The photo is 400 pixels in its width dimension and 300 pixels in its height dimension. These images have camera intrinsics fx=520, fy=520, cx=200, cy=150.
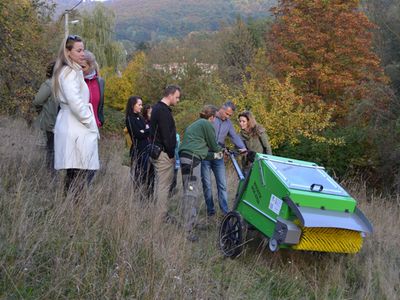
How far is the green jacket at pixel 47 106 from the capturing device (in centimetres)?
623

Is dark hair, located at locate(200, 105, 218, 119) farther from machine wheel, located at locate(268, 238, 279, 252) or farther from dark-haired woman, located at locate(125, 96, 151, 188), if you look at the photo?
machine wheel, located at locate(268, 238, 279, 252)

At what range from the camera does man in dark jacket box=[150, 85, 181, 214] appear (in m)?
6.38

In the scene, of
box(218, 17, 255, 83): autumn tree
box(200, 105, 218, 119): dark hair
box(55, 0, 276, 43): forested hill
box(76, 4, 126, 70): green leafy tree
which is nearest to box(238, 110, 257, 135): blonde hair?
box(200, 105, 218, 119): dark hair

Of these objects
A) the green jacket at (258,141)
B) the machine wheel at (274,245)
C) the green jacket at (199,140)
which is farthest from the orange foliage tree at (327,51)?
the machine wheel at (274,245)

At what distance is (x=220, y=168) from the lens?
25.9 feet

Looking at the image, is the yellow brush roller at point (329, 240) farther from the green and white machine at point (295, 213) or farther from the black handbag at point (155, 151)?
the black handbag at point (155, 151)

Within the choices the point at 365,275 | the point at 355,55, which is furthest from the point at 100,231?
the point at 355,55

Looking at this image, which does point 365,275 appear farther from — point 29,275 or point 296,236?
point 29,275

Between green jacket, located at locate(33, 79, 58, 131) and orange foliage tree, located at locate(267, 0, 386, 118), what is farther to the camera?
orange foliage tree, located at locate(267, 0, 386, 118)

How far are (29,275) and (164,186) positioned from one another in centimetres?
308

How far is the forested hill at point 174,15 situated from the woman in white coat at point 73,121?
9341 centimetres

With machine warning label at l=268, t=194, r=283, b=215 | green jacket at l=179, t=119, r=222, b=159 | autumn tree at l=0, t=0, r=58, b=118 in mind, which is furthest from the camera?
autumn tree at l=0, t=0, r=58, b=118

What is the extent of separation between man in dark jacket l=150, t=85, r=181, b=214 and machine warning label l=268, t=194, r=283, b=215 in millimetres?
1501

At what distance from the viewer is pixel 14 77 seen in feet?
25.1
